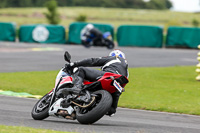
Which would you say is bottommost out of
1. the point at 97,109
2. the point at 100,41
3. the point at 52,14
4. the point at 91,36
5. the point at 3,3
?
the point at 3,3

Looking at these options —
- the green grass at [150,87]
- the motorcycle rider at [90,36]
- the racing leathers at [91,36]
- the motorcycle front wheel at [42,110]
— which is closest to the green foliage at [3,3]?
the motorcycle rider at [90,36]

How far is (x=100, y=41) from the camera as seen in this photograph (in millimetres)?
30188

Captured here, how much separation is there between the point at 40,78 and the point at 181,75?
5.86 m

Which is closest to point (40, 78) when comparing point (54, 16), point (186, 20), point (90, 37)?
point (90, 37)

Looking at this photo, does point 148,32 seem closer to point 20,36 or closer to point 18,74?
point 20,36

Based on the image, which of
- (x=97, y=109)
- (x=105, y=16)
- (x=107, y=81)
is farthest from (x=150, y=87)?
(x=105, y=16)

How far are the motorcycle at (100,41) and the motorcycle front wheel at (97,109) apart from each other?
2193 centimetres

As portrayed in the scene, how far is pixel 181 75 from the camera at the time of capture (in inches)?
717

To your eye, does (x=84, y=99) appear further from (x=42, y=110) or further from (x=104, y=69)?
(x=42, y=110)

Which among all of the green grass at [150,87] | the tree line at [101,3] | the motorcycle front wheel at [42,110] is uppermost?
the motorcycle front wheel at [42,110]

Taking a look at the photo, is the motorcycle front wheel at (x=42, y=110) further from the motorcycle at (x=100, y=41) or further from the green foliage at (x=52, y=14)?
the green foliage at (x=52, y=14)

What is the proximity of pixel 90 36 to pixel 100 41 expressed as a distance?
2.50 feet

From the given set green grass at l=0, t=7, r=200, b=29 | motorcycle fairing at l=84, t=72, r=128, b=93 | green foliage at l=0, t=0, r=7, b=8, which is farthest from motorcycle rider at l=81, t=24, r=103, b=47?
green foliage at l=0, t=0, r=7, b=8

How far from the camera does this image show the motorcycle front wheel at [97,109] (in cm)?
746
